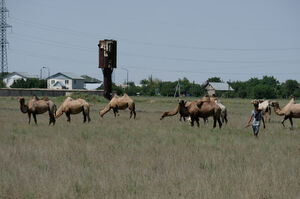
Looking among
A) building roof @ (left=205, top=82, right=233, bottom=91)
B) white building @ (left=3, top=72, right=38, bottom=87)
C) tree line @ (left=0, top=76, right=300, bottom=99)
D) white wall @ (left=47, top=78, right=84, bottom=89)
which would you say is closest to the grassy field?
tree line @ (left=0, top=76, right=300, bottom=99)

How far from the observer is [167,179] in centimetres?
941

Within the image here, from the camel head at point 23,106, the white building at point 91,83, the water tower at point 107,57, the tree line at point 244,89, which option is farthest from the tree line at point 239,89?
the camel head at point 23,106

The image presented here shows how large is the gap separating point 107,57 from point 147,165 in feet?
136

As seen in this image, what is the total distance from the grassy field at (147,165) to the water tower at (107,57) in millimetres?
33314

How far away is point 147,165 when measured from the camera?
Result: 1117cm

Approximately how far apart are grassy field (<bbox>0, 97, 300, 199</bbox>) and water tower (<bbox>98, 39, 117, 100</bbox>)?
33314 millimetres

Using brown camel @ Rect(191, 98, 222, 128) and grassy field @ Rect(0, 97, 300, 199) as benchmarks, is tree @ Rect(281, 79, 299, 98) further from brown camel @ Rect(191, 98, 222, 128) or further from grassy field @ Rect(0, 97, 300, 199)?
grassy field @ Rect(0, 97, 300, 199)

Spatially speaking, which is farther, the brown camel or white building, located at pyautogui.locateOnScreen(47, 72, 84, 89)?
white building, located at pyautogui.locateOnScreen(47, 72, 84, 89)

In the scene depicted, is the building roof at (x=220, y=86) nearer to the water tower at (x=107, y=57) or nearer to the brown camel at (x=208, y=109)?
the water tower at (x=107, y=57)

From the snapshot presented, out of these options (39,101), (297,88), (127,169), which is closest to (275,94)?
(297,88)

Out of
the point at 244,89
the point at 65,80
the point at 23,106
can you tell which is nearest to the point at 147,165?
the point at 23,106

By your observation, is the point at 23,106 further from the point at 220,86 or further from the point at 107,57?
the point at 220,86

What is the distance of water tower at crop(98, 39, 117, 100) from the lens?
170 feet

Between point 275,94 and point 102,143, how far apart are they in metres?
123
